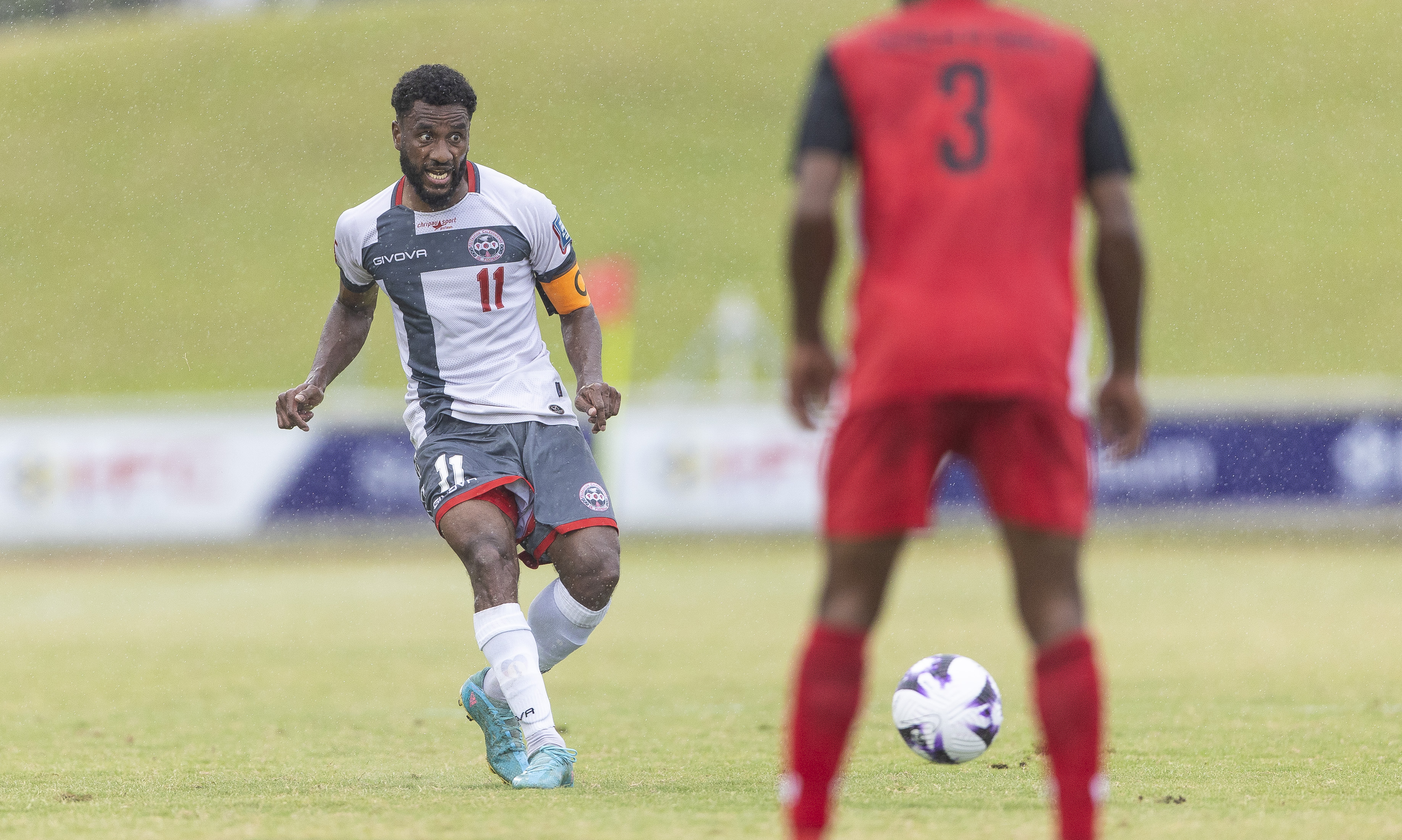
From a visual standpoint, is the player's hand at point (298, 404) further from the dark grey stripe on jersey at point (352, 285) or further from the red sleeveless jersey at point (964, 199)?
the red sleeveless jersey at point (964, 199)

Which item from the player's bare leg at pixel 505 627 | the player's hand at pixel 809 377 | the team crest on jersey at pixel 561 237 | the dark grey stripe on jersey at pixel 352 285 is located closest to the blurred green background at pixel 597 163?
the dark grey stripe on jersey at pixel 352 285

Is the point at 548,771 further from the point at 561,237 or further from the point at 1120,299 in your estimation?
the point at 1120,299

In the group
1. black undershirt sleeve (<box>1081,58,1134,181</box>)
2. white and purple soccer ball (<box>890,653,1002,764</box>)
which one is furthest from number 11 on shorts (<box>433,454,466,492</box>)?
black undershirt sleeve (<box>1081,58,1134,181</box>)

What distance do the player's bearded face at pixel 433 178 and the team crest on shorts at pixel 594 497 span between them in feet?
3.89

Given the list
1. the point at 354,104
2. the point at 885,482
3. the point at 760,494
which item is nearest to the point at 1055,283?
the point at 885,482

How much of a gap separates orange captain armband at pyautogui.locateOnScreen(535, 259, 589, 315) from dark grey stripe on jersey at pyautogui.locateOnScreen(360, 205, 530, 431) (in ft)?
0.62

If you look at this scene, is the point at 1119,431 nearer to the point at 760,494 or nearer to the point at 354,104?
the point at 760,494

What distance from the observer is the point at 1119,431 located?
3.95m

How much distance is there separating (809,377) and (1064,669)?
0.86 meters

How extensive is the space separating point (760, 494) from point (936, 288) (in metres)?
16.9

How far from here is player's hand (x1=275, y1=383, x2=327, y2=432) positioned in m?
6.38

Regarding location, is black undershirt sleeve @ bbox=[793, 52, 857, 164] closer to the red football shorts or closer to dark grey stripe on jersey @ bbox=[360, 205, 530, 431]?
the red football shorts

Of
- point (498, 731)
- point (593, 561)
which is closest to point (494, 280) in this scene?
point (593, 561)

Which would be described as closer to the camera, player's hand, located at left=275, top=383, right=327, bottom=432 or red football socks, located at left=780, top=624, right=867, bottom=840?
red football socks, located at left=780, top=624, right=867, bottom=840
